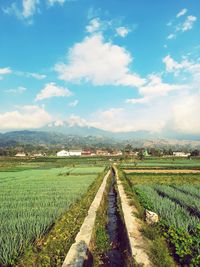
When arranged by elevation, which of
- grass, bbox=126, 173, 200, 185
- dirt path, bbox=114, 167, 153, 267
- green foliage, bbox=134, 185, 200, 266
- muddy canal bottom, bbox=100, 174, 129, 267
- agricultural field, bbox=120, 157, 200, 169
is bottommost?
agricultural field, bbox=120, 157, 200, 169

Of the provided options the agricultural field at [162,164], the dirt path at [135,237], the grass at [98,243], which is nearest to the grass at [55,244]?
the grass at [98,243]

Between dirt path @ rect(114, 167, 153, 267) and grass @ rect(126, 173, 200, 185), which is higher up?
dirt path @ rect(114, 167, 153, 267)

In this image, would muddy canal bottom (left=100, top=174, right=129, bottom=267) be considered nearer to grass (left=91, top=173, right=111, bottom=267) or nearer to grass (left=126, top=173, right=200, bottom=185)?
grass (left=91, top=173, right=111, bottom=267)

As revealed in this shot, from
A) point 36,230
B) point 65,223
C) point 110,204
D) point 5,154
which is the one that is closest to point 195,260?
point 36,230

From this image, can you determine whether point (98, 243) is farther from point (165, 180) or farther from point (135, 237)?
point (165, 180)

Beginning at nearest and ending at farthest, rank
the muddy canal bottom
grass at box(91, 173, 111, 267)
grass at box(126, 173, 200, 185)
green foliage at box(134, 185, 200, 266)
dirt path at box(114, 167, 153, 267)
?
green foliage at box(134, 185, 200, 266) → dirt path at box(114, 167, 153, 267) → the muddy canal bottom → grass at box(91, 173, 111, 267) → grass at box(126, 173, 200, 185)

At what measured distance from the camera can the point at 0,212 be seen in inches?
446

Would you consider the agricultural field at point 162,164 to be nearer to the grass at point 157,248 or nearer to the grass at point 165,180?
the grass at point 165,180

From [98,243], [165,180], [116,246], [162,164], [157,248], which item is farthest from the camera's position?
[162,164]

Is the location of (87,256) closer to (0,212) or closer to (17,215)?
(17,215)

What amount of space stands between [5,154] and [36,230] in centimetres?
12829

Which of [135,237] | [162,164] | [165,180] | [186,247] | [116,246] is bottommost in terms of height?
[162,164]

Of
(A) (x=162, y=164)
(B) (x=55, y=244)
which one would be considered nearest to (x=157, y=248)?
(B) (x=55, y=244)

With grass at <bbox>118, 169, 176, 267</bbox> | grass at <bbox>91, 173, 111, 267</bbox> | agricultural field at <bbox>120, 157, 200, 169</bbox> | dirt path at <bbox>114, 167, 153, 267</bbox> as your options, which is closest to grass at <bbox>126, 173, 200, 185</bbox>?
dirt path at <bbox>114, 167, 153, 267</bbox>
